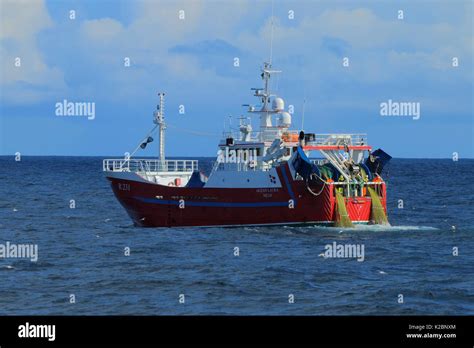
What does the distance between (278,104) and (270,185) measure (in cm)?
728

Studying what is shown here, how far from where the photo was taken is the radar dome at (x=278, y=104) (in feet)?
176

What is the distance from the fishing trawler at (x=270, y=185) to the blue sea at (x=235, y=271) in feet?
3.02

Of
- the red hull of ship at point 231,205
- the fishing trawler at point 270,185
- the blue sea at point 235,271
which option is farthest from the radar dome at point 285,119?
the blue sea at point 235,271

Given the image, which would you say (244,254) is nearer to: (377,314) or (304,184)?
(304,184)

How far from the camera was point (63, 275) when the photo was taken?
35781 mm

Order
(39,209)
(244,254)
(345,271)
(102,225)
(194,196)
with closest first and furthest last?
(345,271)
(244,254)
(194,196)
(102,225)
(39,209)

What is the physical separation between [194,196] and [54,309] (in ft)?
73.2

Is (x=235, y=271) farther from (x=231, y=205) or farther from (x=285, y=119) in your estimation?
(x=285, y=119)

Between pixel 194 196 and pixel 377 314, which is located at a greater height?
pixel 194 196

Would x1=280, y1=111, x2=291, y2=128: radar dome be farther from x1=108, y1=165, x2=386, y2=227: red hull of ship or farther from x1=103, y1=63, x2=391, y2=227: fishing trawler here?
x1=108, y1=165, x2=386, y2=227: red hull of ship

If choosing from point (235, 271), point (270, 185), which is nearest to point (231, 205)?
point (270, 185)

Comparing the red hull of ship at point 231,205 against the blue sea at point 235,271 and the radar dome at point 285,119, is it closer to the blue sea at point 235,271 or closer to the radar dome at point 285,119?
the blue sea at point 235,271

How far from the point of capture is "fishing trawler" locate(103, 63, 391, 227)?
157 ft
